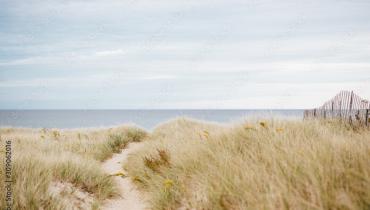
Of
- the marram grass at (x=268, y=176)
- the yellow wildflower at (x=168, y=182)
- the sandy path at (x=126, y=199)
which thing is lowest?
the sandy path at (x=126, y=199)

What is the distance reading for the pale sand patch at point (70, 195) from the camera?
6.08 meters

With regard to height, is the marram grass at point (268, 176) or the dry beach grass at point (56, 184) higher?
the marram grass at point (268, 176)

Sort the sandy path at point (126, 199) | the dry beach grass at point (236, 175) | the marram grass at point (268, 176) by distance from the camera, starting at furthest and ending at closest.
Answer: the sandy path at point (126, 199), the dry beach grass at point (236, 175), the marram grass at point (268, 176)

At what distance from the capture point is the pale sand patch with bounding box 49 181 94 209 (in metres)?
6.08

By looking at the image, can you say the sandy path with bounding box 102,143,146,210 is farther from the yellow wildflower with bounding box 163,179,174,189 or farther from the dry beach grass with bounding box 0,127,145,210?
the yellow wildflower with bounding box 163,179,174,189

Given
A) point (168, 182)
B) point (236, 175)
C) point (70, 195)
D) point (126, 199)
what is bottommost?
point (126, 199)

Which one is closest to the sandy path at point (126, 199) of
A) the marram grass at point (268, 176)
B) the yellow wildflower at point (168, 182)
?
the marram grass at point (268, 176)

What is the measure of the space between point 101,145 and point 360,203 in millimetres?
11956

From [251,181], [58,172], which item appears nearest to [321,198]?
[251,181]

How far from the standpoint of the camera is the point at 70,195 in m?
6.50

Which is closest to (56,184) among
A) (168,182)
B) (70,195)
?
(70,195)

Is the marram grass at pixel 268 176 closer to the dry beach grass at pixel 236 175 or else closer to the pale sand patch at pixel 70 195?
the dry beach grass at pixel 236 175

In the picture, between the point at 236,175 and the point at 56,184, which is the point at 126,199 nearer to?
the point at 56,184

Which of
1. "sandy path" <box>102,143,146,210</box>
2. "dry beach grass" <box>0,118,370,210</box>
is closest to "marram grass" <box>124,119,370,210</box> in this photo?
"dry beach grass" <box>0,118,370,210</box>
